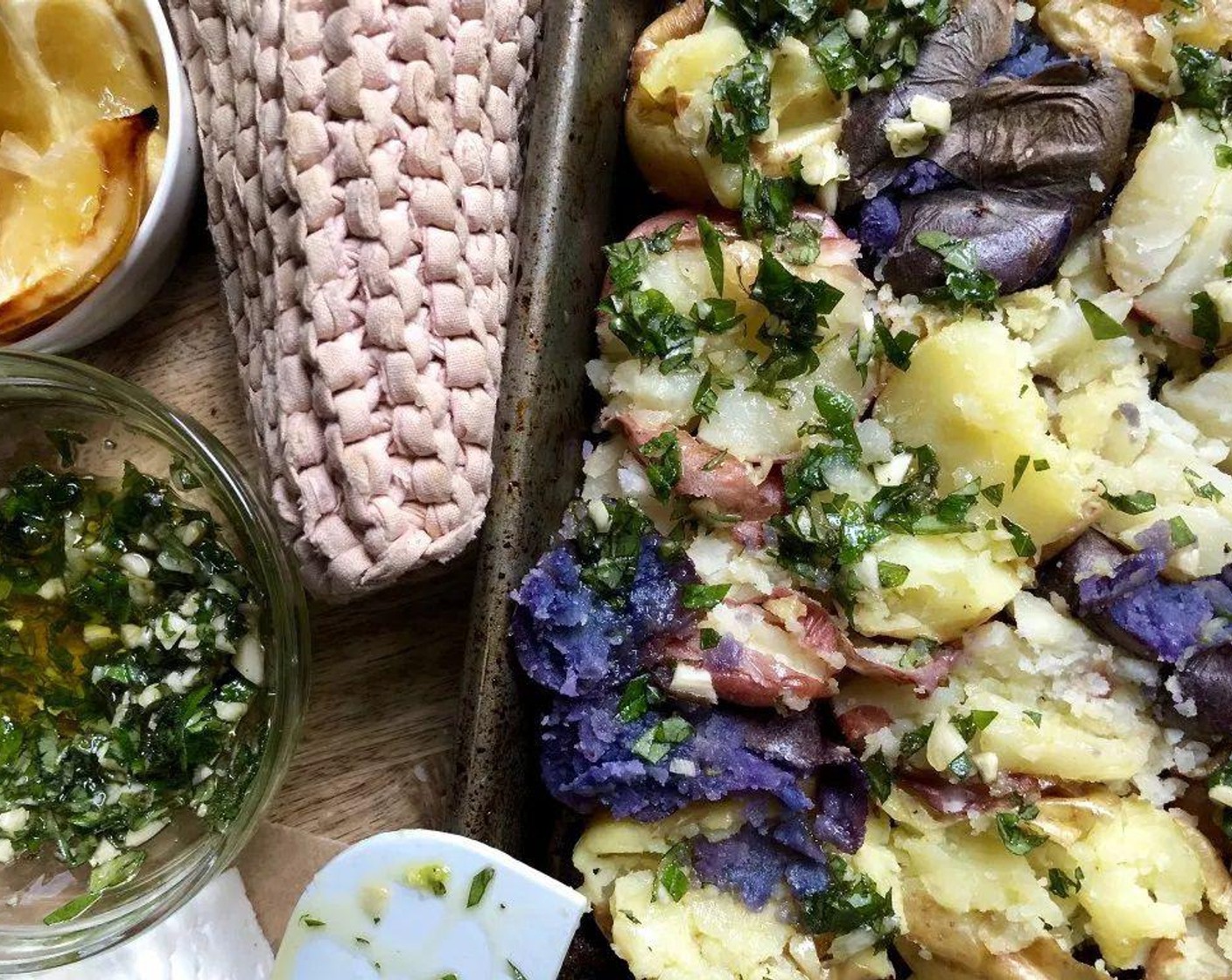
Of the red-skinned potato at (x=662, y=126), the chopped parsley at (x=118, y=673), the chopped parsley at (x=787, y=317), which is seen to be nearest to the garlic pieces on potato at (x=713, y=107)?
the red-skinned potato at (x=662, y=126)

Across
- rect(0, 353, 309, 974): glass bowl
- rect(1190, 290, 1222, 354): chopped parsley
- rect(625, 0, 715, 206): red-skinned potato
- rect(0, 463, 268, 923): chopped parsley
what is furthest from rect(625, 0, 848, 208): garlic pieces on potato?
rect(0, 463, 268, 923): chopped parsley

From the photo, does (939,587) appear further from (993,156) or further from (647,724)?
(993,156)

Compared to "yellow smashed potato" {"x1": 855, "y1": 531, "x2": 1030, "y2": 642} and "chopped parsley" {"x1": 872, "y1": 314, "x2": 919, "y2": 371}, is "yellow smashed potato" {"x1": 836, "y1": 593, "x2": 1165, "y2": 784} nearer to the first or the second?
"yellow smashed potato" {"x1": 855, "y1": 531, "x2": 1030, "y2": 642}

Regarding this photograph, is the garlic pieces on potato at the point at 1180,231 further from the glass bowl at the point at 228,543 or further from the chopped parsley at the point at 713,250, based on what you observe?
the glass bowl at the point at 228,543

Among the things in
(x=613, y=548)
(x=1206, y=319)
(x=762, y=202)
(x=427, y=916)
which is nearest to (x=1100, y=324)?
(x=1206, y=319)

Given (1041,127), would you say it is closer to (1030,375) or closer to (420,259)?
(1030,375)
